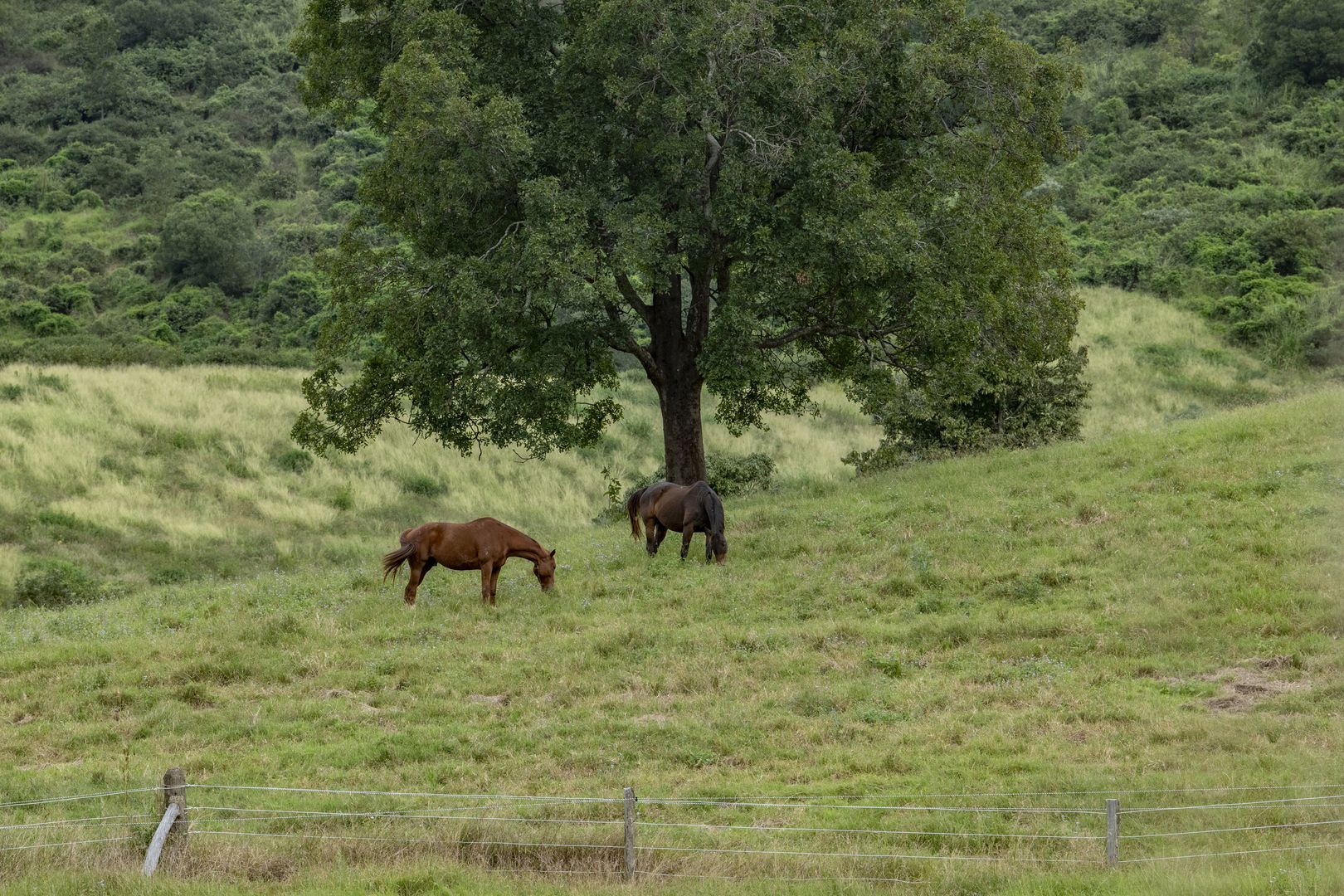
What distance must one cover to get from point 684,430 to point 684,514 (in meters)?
4.72

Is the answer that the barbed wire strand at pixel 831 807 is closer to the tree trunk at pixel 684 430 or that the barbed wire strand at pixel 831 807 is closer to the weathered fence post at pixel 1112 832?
the weathered fence post at pixel 1112 832

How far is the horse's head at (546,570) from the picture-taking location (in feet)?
67.8

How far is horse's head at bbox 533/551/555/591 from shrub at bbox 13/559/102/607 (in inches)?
422

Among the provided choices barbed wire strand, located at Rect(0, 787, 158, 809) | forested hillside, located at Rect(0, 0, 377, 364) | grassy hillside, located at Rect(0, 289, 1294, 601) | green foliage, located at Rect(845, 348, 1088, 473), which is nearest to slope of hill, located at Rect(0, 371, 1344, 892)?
barbed wire strand, located at Rect(0, 787, 158, 809)

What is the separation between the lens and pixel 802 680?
53.5 ft

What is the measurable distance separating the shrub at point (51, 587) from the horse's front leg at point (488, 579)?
1042cm

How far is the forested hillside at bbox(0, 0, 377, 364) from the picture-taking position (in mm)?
62888

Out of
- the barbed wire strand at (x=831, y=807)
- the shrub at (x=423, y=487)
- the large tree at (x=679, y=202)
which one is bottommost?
the barbed wire strand at (x=831, y=807)

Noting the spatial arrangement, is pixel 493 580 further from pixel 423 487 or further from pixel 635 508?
pixel 423 487

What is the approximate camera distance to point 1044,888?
31.0ft

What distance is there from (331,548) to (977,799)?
914 inches

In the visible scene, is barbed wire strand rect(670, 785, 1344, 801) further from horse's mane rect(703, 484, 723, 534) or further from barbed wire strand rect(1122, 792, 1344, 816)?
horse's mane rect(703, 484, 723, 534)

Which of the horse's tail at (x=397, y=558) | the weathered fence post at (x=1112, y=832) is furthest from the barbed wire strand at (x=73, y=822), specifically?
the horse's tail at (x=397, y=558)

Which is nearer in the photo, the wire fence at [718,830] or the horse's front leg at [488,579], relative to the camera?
the wire fence at [718,830]
